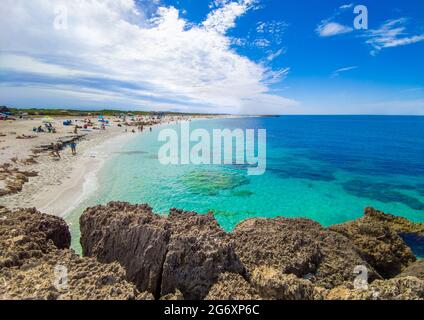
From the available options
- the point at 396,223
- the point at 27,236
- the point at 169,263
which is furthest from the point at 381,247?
the point at 27,236

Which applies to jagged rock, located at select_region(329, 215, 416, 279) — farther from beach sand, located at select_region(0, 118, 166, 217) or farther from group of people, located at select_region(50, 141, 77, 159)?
group of people, located at select_region(50, 141, 77, 159)

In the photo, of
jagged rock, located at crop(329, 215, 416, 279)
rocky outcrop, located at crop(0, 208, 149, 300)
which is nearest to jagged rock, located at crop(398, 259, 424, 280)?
jagged rock, located at crop(329, 215, 416, 279)

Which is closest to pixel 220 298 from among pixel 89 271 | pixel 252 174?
pixel 89 271

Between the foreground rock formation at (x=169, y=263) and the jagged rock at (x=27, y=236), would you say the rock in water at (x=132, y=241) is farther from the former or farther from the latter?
the jagged rock at (x=27, y=236)

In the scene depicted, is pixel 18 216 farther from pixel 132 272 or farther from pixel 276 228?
pixel 276 228

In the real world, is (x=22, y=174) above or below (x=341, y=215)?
above

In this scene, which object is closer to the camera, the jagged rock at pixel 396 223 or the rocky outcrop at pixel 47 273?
the rocky outcrop at pixel 47 273

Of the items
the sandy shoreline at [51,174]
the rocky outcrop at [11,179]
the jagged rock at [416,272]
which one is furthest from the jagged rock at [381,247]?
the rocky outcrop at [11,179]

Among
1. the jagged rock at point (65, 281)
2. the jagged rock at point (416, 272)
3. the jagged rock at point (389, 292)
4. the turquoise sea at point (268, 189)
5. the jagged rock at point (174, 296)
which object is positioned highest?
the jagged rock at point (65, 281)
